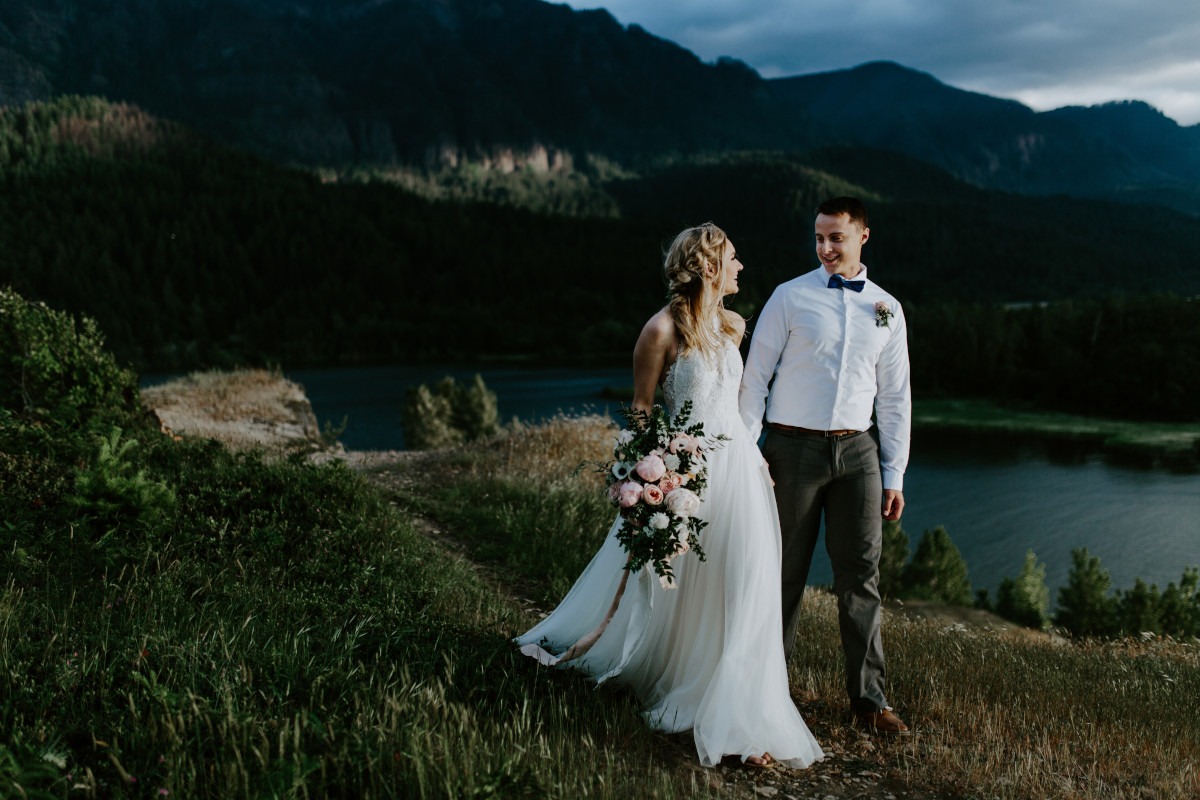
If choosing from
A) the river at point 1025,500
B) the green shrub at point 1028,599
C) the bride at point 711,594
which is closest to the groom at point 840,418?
the bride at point 711,594

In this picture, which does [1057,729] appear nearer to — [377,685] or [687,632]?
[687,632]

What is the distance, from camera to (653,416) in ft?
11.1

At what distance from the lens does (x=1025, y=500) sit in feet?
160

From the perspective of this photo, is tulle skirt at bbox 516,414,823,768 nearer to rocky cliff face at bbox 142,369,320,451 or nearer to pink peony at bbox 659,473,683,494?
pink peony at bbox 659,473,683,494

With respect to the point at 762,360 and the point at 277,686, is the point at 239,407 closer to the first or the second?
the point at 277,686

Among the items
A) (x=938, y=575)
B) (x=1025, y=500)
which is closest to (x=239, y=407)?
(x=938, y=575)

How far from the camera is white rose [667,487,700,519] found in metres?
3.18

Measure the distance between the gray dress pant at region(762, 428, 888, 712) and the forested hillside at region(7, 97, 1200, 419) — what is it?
8713cm

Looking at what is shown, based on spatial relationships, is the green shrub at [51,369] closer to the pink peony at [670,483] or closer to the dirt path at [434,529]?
the dirt path at [434,529]

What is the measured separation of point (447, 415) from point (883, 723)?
149 feet

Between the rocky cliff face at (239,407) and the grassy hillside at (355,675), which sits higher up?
the grassy hillside at (355,675)

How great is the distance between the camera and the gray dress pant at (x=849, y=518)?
346 cm

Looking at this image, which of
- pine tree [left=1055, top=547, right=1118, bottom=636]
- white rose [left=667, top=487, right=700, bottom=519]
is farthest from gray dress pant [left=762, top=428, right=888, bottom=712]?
pine tree [left=1055, top=547, right=1118, bottom=636]

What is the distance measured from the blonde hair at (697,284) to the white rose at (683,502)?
75 centimetres
